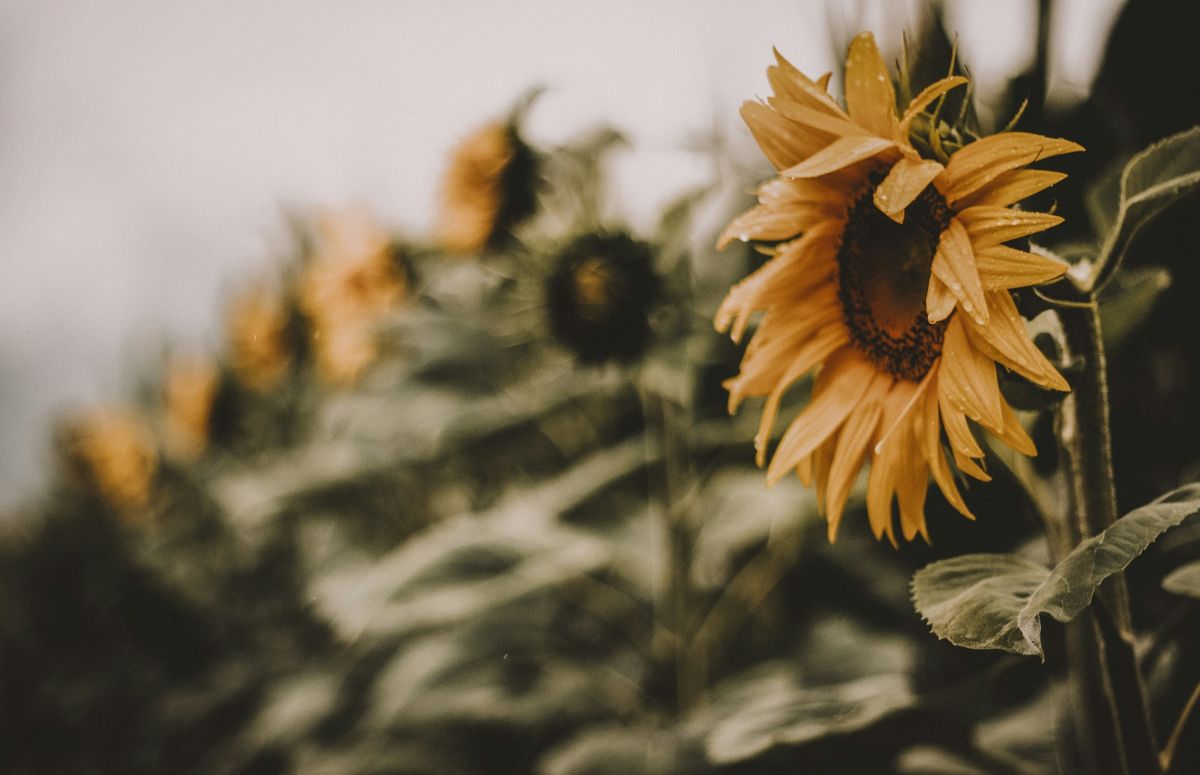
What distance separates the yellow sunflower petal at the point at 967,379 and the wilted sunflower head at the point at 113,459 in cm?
210

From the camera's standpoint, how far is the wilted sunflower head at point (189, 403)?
5.82ft

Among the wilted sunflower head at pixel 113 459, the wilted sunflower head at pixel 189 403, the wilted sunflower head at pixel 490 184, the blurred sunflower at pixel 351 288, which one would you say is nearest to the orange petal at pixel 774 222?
the wilted sunflower head at pixel 490 184

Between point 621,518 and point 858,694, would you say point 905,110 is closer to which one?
point 858,694

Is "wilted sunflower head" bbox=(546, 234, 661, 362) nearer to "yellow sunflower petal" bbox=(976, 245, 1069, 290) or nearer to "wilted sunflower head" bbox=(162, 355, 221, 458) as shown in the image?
"yellow sunflower petal" bbox=(976, 245, 1069, 290)

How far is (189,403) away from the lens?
1880mm

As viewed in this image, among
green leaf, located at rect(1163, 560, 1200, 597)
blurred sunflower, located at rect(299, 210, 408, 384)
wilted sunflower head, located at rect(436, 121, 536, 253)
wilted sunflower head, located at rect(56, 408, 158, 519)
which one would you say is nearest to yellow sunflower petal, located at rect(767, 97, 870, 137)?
green leaf, located at rect(1163, 560, 1200, 597)

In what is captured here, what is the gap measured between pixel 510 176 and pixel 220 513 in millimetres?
962

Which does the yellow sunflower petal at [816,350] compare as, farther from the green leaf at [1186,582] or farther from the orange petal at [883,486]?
the green leaf at [1186,582]

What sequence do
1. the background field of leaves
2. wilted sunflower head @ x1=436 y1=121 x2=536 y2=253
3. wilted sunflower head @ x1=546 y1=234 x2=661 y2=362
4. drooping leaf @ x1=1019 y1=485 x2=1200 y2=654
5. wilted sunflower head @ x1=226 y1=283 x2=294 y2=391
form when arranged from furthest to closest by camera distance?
1. wilted sunflower head @ x1=226 y1=283 x2=294 y2=391
2. wilted sunflower head @ x1=436 y1=121 x2=536 y2=253
3. wilted sunflower head @ x1=546 y1=234 x2=661 y2=362
4. the background field of leaves
5. drooping leaf @ x1=1019 y1=485 x2=1200 y2=654

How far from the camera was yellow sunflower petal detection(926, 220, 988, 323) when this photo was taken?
31 cm

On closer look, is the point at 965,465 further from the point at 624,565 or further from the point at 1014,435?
the point at 624,565

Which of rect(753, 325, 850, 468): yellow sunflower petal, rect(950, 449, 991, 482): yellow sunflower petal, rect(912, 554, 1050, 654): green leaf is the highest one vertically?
rect(753, 325, 850, 468): yellow sunflower petal

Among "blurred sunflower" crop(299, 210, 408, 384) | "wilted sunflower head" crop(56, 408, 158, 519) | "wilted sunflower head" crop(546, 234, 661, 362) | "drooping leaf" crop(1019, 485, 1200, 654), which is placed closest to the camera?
"drooping leaf" crop(1019, 485, 1200, 654)

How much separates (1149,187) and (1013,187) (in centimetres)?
9
